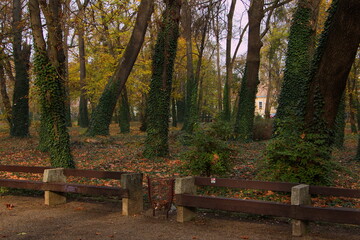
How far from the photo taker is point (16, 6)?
23438 millimetres

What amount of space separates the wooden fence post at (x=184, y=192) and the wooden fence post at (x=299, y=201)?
191 cm

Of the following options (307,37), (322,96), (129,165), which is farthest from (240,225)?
(307,37)

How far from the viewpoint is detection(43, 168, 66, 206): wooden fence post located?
8133mm

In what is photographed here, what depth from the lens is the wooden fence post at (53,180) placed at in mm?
8133

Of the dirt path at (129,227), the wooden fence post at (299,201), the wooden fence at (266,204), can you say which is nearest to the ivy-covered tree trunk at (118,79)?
the dirt path at (129,227)

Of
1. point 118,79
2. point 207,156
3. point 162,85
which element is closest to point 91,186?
point 207,156

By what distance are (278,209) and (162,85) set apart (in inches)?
352

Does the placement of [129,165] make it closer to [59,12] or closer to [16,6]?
[59,12]

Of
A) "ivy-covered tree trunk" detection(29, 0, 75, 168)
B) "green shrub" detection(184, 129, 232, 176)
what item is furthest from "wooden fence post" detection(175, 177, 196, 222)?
"ivy-covered tree trunk" detection(29, 0, 75, 168)

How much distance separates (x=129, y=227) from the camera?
6.44 m

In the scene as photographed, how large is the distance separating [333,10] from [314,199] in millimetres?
4379

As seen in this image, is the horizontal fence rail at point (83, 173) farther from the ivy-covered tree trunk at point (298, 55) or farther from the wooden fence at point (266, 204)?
the ivy-covered tree trunk at point (298, 55)

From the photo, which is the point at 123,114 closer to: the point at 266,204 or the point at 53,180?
the point at 53,180

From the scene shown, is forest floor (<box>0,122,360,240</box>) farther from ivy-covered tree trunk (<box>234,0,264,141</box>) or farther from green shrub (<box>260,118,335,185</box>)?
ivy-covered tree trunk (<box>234,0,264,141</box>)
